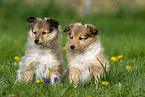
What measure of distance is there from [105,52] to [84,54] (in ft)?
10.9

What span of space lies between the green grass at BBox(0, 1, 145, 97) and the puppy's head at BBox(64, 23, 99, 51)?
746 millimetres

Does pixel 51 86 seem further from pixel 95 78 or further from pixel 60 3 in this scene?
pixel 60 3

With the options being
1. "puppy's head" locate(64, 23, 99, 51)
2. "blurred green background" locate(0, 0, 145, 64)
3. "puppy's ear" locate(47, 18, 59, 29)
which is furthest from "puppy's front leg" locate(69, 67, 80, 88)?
"blurred green background" locate(0, 0, 145, 64)

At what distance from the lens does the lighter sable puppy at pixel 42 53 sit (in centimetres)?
484

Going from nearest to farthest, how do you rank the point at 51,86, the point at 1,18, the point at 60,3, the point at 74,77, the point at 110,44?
the point at 51,86
the point at 74,77
the point at 110,44
the point at 1,18
the point at 60,3

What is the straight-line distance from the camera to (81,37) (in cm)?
500

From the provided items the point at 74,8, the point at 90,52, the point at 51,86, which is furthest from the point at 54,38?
the point at 74,8

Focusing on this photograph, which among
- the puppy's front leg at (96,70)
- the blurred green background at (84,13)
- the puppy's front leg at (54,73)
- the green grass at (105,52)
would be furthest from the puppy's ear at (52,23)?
the blurred green background at (84,13)

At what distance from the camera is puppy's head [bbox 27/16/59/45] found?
15.8ft

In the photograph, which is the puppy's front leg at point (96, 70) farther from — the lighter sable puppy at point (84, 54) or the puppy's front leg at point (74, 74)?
the puppy's front leg at point (74, 74)

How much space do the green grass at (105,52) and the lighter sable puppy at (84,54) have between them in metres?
0.23

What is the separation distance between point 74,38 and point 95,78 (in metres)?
0.91

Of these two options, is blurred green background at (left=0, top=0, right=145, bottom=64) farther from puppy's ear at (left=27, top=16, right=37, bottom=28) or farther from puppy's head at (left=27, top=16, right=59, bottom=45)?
puppy's head at (left=27, top=16, right=59, bottom=45)

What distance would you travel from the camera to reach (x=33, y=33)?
5.00 meters
